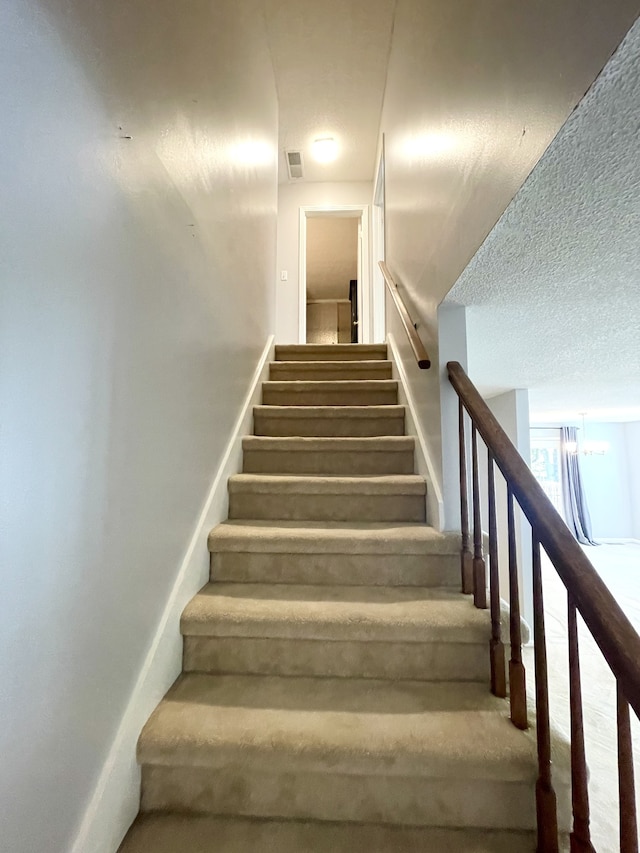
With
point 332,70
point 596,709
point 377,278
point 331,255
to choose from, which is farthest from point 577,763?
point 331,255

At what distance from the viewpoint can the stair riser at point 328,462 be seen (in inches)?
83.9

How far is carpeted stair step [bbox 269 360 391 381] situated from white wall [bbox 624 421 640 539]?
6.61m

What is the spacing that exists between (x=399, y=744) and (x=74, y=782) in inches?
29.1

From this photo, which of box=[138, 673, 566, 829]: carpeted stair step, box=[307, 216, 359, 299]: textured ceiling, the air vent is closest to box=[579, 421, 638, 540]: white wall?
box=[307, 216, 359, 299]: textured ceiling

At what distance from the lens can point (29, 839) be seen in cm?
73

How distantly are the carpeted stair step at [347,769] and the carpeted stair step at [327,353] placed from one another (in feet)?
8.45

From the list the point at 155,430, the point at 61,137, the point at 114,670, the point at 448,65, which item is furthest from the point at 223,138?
the point at 114,670

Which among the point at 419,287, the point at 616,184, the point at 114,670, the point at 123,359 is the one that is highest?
the point at 419,287

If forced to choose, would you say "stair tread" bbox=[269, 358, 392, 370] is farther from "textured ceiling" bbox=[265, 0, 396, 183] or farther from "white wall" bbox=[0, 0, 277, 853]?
"textured ceiling" bbox=[265, 0, 396, 183]

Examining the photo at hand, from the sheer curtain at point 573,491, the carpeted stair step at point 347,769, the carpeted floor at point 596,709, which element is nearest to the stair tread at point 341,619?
the carpeted stair step at point 347,769

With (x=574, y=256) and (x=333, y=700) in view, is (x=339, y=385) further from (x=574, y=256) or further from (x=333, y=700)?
(x=333, y=700)

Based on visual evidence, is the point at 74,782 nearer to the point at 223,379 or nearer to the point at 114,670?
the point at 114,670

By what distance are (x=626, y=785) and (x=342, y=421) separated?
1.85 metres

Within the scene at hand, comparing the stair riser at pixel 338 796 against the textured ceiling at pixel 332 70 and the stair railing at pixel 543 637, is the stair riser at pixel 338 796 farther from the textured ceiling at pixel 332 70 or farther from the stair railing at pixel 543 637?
the textured ceiling at pixel 332 70
